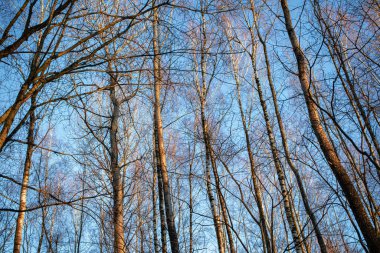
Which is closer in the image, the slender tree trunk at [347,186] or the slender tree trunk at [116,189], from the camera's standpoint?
the slender tree trunk at [347,186]

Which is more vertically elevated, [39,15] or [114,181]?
[39,15]

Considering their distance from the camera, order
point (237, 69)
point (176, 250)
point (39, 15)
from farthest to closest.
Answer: point (237, 69) → point (39, 15) → point (176, 250)

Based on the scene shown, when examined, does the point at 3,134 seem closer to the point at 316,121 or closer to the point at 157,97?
the point at 316,121

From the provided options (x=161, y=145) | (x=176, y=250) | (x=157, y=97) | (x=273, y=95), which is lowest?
(x=176, y=250)

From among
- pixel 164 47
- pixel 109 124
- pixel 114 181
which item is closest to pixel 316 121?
pixel 164 47

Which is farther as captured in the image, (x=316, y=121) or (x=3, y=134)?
(x=316, y=121)

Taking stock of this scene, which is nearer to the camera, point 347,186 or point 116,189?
point 347,186

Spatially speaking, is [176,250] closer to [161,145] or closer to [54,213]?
[161,145]

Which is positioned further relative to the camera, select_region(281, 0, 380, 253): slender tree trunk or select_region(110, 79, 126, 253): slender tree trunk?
select_region(110, 79, 126, 253): slender tree trunk

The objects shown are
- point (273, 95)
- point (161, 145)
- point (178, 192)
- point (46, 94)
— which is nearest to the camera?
point (46, 94)

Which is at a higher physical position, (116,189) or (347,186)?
(116,189)

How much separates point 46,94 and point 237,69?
7.04 m

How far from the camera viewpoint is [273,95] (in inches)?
274

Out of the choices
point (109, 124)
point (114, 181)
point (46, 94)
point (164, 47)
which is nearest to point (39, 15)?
point (109, 124)
